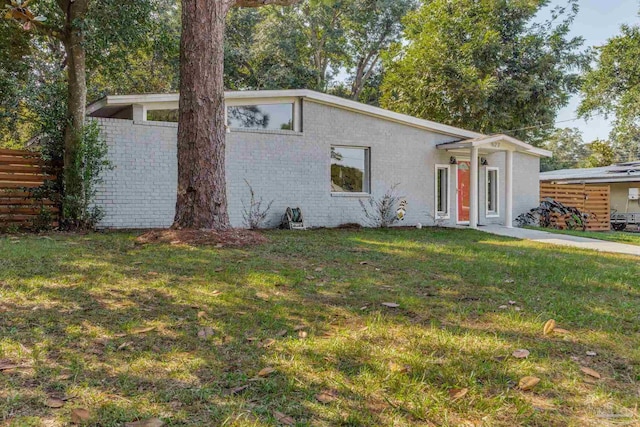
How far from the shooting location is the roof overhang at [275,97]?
9.57 meters

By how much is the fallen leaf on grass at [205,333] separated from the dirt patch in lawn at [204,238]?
3.29m

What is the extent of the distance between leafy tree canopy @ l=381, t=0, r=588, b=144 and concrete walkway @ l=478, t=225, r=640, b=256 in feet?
30.8

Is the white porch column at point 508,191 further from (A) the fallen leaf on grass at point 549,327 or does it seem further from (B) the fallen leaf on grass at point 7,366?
(B) the fallen leaf on grass at point 7,366

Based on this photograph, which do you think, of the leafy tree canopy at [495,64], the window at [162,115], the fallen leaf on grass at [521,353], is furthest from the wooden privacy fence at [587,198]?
the fallen leaf on grass at [521,353]

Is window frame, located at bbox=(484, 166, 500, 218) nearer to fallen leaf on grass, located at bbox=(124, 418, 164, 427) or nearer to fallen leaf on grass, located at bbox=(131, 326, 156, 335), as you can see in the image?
fallen leaf on grass, located at bbox=(131, 326, 156, 335)

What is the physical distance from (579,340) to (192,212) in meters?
5.40

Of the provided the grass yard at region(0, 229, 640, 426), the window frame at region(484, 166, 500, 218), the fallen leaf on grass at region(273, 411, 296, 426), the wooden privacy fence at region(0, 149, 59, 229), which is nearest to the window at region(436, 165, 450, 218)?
the window frame at region(484, 166, 500, 218)

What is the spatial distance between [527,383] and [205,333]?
1858 millimetres

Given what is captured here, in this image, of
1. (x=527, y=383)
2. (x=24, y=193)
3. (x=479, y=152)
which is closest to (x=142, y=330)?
(x=527, y=383)

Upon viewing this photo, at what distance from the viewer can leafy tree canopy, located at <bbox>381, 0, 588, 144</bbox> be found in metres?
19.9

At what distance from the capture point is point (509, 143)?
13.1m

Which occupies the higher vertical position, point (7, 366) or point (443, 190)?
point (443, 190)

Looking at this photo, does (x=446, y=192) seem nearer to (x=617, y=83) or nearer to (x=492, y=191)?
(x=492, y=191)

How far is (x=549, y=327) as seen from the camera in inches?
116
